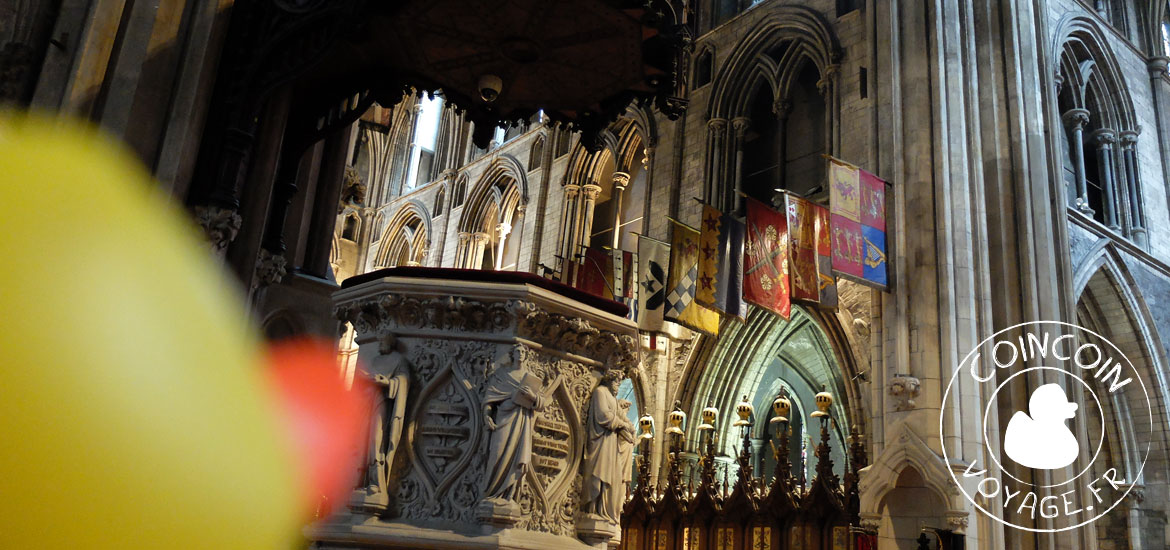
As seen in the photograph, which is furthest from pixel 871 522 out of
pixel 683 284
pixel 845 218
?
pixel 683 284

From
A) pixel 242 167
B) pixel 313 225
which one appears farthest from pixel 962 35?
pixel 242 167

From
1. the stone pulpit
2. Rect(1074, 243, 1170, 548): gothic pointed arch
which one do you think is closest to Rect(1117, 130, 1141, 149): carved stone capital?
Rect(1074, 243, 1170, 548): gothic pointed arch

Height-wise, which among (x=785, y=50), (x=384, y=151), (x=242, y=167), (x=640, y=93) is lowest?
(x=242, y=167)

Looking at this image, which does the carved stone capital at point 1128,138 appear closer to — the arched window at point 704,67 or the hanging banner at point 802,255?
the arched window at point 704,67

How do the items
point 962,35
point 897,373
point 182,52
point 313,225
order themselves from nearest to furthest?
point 182,52
point 313,225
point 897,373
point 962,35

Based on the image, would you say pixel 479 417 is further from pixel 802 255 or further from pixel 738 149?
pixel 738 149

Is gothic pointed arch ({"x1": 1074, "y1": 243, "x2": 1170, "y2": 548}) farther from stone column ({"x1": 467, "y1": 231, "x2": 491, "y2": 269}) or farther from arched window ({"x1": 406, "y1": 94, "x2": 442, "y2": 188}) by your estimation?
arched window ({"x1": 406, "y1": 94, "x2": 442, "y2": 188})

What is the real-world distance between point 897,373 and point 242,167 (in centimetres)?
799

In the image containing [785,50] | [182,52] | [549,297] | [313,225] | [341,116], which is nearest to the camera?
[549,297]

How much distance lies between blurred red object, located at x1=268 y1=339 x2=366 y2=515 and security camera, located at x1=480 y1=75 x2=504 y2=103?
1762 mm

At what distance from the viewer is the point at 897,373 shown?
388 inches

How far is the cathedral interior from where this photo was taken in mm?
2908

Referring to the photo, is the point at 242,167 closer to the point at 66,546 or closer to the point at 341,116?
the point at 341,116

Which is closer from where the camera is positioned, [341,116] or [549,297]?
[549,297]
